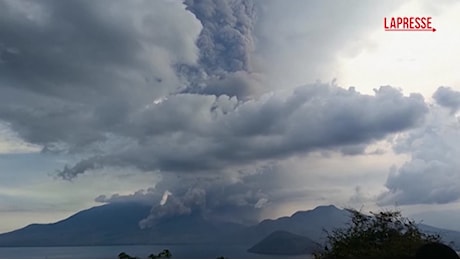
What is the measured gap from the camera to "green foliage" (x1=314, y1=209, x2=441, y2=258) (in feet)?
17.2

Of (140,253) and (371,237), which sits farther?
(140,253)

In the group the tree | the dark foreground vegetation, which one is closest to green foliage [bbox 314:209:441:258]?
the dark foreground vegetation

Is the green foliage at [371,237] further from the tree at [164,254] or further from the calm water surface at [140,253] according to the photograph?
the tree at [164,254]

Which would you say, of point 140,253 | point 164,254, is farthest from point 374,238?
point 140,253

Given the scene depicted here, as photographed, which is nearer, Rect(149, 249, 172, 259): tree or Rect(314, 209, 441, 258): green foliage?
Rect(314, 209, 441, 258): green foliage

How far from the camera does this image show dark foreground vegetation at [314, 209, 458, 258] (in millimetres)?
5188

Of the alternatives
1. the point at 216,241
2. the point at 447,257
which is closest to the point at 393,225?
the point at 447,257

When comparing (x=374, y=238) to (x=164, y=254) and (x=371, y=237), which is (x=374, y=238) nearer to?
(x=371, y=237)

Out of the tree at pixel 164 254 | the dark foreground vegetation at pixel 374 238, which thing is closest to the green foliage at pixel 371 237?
the dark foreground vegetation at pixel 374 238

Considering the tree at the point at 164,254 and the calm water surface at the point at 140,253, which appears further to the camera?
the tree at the point at 164,254

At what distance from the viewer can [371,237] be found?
5.49 metres

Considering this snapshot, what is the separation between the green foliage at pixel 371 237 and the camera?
5.25m

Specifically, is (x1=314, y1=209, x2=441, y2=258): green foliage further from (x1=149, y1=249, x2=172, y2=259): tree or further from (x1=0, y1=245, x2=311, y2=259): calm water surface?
(x1=149, y1=249, x2=172, y2=259): tree

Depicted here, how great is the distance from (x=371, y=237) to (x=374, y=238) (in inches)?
1.2
